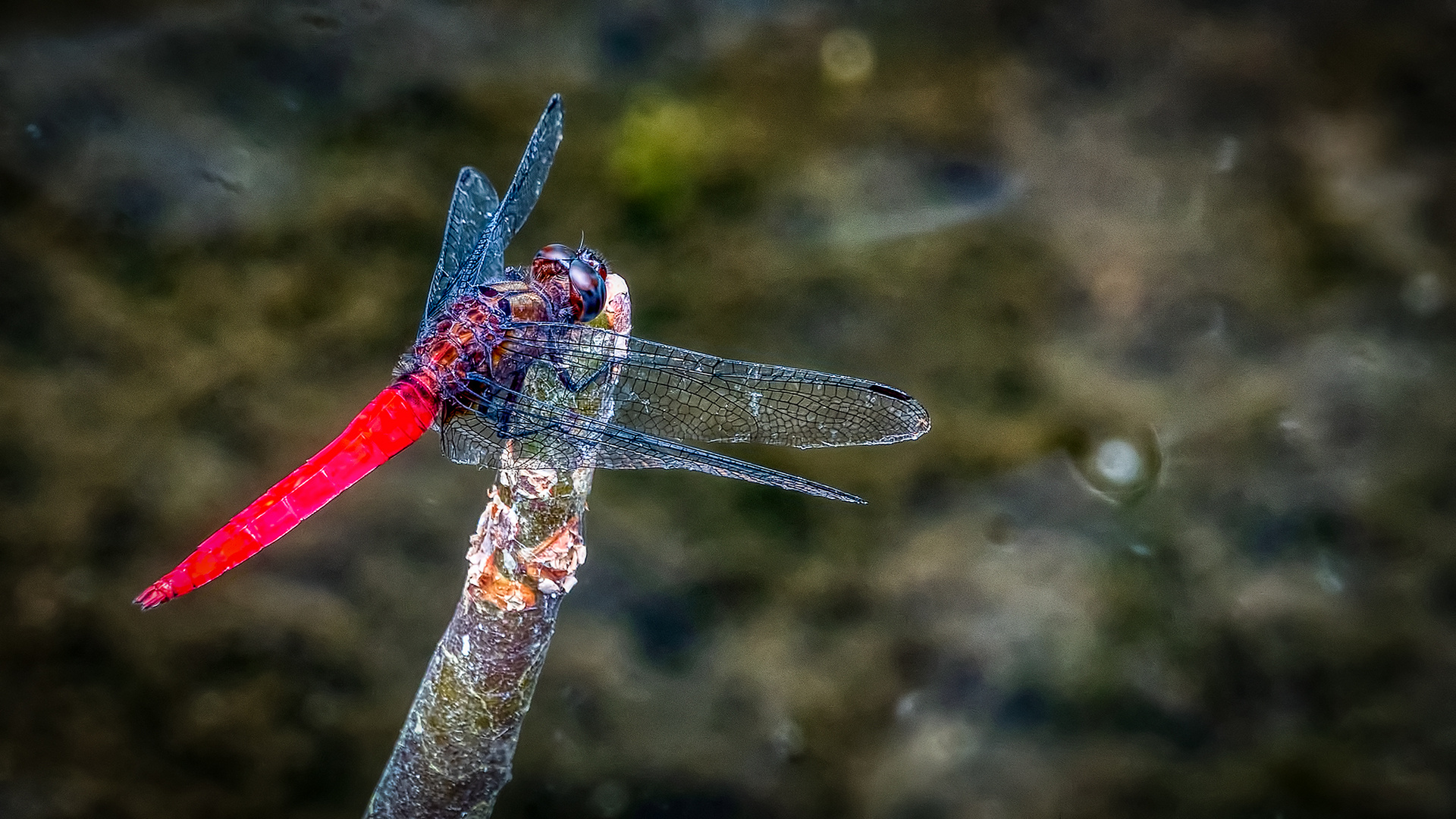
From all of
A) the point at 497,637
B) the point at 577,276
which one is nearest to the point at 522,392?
the point at 577,276

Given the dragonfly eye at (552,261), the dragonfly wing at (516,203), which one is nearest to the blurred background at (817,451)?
the dragonfly wing at (516,203)

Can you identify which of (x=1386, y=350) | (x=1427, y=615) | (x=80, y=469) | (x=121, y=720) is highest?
(x=1386, y=350)

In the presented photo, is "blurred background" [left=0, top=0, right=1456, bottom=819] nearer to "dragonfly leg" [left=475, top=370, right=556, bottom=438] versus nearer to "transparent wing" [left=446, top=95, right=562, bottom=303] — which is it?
"transparent wing" [left=446, top=95, right=562, bottom=303]

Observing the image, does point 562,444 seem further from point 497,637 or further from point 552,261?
point 552,261

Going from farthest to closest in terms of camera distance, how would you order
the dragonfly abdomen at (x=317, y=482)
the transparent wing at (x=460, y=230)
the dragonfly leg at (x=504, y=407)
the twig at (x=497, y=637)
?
the transparent wing at (x=460, y=230)
the dragonfly abdomen at (x=317, y=482)
the dragonfly leg at (x=504, y=407)
the twig at (x=497, y=637)

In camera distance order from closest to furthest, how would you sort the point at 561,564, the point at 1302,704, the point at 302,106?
the point at 561,564, the point at 1302,704, the point at 302,106

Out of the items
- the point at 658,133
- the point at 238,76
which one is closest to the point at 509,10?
the point at 658,133

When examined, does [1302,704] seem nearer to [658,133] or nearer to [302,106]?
[658,133]

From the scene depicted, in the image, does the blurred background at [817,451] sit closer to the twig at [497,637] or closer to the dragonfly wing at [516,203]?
the dragonfly wing at [516,203]
